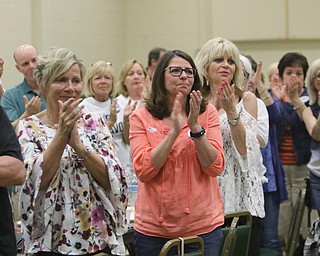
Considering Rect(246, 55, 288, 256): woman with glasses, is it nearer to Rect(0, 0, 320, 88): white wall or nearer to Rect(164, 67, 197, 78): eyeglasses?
Rect(164, 67, 197, 78): eyeglasses

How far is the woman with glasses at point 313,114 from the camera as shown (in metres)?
5.82

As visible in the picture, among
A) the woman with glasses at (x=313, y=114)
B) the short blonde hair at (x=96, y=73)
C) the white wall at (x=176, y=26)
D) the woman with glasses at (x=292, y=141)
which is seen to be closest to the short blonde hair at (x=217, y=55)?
the woman with glasses at (x=313, y=114)

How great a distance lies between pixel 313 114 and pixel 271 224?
1.07 metres

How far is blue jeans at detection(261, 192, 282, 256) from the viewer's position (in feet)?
17.6

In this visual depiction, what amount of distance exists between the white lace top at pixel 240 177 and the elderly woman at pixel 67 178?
3.12 feet

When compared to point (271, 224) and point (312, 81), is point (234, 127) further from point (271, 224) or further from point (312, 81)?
point (312, 81)

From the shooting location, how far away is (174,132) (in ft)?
11.2

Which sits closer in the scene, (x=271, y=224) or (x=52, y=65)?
(x=52, y=65)

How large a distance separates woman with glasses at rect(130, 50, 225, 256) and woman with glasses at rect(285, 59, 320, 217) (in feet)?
7.72

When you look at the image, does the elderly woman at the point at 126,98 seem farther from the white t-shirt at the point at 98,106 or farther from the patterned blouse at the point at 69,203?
the patterned blouse at the point at 69,203

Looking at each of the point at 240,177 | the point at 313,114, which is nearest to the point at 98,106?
the point at 313,114

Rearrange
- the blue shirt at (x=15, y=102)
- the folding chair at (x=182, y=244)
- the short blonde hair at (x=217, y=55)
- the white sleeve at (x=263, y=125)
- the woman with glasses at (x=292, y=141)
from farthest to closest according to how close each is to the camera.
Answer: the woman with glasses at (x=292, y=141) < the blue shirt at (x=15, y=102) < the white sleeve at (x=263, y=125) < the short blonde hair at (x=217, y=55) < the folding chair at (x=182, y=244)

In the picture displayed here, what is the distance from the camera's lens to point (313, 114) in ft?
19.6

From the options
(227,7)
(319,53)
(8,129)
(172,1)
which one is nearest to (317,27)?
(319,53)
